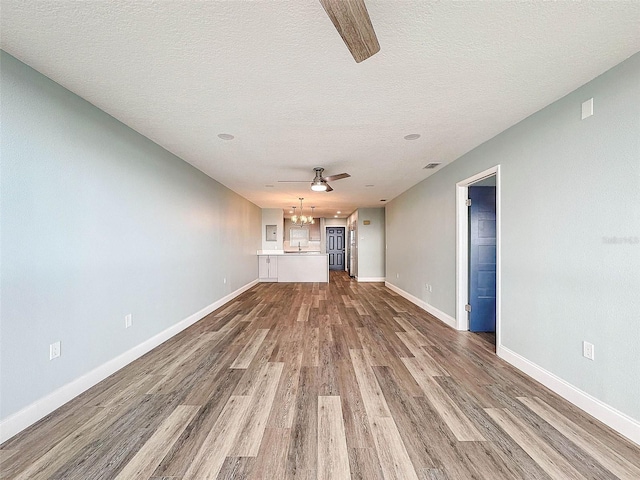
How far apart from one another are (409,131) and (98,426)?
11.4ft

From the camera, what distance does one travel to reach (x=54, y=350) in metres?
1.94

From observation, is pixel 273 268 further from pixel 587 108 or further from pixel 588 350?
pixel 587 108

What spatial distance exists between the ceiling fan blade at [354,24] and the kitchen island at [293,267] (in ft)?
23.4

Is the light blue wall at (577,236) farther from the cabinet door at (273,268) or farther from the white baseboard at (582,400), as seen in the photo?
the cabinet door at (273,268)

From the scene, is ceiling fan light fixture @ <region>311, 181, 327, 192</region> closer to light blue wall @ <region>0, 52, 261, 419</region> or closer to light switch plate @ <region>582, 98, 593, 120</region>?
light blue wall @ <region>0, 52, 261, 419</region>

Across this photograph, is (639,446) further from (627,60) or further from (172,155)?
(172,155)

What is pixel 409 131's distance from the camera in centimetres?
279

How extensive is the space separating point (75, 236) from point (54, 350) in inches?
33.0

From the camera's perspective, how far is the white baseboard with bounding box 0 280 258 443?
1.67 m

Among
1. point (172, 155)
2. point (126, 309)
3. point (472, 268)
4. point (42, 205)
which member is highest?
point (172, 155)

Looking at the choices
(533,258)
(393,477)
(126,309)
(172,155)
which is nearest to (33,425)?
(126,309)

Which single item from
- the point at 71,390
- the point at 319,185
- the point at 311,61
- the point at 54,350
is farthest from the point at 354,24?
the point at 71,390

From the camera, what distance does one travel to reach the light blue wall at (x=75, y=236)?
5.57 feet

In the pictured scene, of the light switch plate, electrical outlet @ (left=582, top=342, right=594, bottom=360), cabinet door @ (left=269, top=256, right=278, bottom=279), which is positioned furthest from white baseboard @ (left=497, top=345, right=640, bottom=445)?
cabinet door @ (left=269, top=256, right=278, bottom=279)
